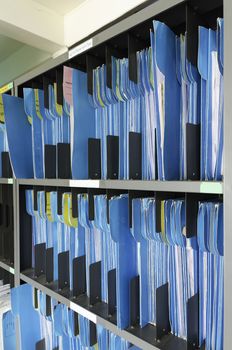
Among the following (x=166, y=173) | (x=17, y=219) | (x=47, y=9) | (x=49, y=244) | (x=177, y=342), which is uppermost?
(x=47, y=9)

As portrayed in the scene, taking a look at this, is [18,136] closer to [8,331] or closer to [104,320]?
[104,320]

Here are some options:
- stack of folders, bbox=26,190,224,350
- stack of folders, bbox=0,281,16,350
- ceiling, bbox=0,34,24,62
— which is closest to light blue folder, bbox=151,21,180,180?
stack of folders, bbox=26,190,224,350

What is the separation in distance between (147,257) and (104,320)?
26 cm

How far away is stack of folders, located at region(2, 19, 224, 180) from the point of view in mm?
687

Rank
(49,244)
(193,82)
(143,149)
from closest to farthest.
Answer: (193,82)
(143,149)
(49,244)

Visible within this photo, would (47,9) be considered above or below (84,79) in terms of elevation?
above

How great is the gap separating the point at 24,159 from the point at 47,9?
0.91 meters

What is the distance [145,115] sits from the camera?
2.77 ft

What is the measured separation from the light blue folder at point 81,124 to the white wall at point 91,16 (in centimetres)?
63

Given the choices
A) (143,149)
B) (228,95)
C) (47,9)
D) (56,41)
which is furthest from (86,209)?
(47,9)

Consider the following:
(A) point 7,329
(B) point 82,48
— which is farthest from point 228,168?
(A) point 7,329

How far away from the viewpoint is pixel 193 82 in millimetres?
736

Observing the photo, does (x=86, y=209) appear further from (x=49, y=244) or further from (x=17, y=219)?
(x=17, y=219)

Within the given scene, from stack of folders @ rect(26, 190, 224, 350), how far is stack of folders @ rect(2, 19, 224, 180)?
102 mm
